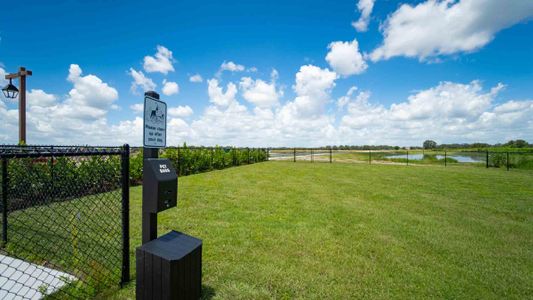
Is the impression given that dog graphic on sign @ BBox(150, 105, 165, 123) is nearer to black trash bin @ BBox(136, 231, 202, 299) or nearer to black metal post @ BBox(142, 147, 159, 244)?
black metal post @ BBox(142, 147, 159, 244)

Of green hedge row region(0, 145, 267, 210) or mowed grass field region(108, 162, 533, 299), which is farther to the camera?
green hedge row region(0, 145, 267, 210)

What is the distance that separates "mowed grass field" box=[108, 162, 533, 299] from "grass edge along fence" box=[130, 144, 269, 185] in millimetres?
2800

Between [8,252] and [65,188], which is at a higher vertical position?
[65,188]

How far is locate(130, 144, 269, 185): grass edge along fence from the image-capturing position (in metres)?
9.42

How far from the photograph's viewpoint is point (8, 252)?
11.0 ft

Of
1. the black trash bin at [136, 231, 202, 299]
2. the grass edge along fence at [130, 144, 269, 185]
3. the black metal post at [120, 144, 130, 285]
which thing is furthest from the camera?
the grass edge along fence at [130, 144, 269, 185]

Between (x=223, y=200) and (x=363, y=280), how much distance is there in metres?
4.43

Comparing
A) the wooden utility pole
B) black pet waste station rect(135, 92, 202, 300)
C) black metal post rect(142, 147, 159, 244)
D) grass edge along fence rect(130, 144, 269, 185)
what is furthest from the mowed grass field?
the wooden utility pole

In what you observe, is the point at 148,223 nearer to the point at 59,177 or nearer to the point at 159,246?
Result: the point at 159,246

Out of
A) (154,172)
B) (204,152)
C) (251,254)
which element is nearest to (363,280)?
(251,254)

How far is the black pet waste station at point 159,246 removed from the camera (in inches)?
79.0

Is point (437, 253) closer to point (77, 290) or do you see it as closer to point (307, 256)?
point (307, 256)

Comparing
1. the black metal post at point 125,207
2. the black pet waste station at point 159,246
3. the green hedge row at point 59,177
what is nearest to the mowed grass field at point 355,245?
the black metal post at point 125,207

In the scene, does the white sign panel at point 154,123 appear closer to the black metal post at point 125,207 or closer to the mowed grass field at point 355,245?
the black metal post at point 125,207
